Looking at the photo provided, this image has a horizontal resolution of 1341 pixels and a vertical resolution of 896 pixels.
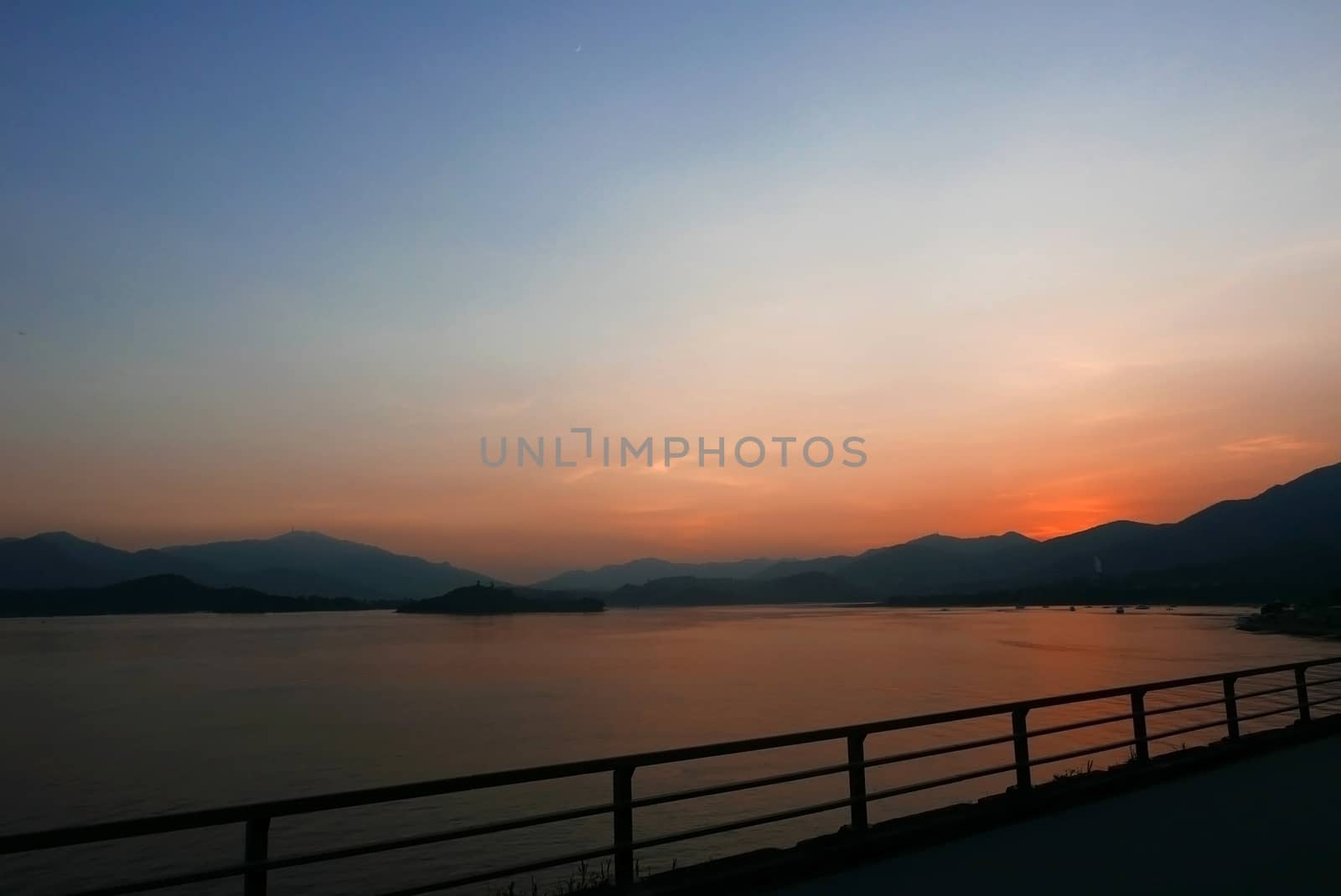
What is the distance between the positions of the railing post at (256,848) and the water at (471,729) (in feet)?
38.6

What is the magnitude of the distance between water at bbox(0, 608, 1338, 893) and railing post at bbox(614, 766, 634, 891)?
10719 mm

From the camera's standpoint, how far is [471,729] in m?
39.0

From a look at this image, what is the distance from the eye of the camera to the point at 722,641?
4464 inches

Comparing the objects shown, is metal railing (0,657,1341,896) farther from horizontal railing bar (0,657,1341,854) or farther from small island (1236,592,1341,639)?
small island (1236,592,1341,639)

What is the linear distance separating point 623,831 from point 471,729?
113ft

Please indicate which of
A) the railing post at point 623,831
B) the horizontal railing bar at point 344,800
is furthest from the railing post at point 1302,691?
the railing post at point 623,831

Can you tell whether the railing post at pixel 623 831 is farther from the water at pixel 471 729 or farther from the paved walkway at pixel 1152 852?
the water at pixel 471 729


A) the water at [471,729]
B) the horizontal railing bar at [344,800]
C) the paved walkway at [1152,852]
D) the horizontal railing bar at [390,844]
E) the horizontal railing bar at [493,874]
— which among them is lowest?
the water at [471,729]

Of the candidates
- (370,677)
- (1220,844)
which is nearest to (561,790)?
(1220,844)

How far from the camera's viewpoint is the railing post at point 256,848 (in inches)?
214

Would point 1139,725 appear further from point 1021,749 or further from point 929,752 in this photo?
point 929,752

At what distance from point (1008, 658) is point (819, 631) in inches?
2249

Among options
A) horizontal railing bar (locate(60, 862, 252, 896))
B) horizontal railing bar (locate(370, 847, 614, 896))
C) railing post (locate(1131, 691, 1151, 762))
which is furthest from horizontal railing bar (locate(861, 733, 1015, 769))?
horizontal railing bar (locate(60, 862, 252, 896))

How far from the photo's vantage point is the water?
68.0ft
